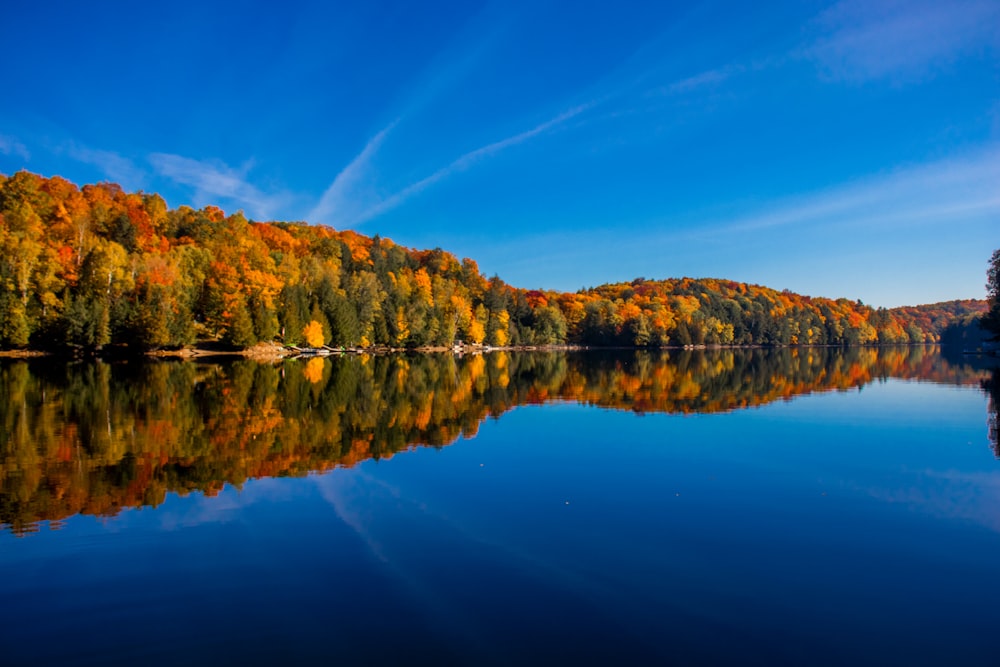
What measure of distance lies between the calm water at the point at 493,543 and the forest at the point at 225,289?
48.8m

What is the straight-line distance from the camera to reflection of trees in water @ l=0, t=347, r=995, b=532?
12391 mm

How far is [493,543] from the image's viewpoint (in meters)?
9.15

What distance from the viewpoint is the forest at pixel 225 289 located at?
199 feet

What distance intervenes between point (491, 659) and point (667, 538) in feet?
14.2

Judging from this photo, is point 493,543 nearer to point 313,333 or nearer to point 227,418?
point 227,418

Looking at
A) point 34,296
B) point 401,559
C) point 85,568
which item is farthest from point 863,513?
point 34,296

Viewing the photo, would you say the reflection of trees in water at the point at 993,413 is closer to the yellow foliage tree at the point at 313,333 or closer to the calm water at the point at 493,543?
the calm water at the point at 493,543

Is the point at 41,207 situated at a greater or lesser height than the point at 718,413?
greater

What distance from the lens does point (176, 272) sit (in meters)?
71.2

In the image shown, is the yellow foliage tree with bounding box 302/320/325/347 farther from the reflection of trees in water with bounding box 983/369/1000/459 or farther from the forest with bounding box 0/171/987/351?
the reflection of trees in water with bounding box 983/369/1000/459

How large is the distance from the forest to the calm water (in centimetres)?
4885

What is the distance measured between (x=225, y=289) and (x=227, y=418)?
56428 millimetres

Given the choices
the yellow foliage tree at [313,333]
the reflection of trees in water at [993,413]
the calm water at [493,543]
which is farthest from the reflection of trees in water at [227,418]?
the yellow foliage tree at [313,333]

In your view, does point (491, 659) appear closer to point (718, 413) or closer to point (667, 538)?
point (667, 538)
